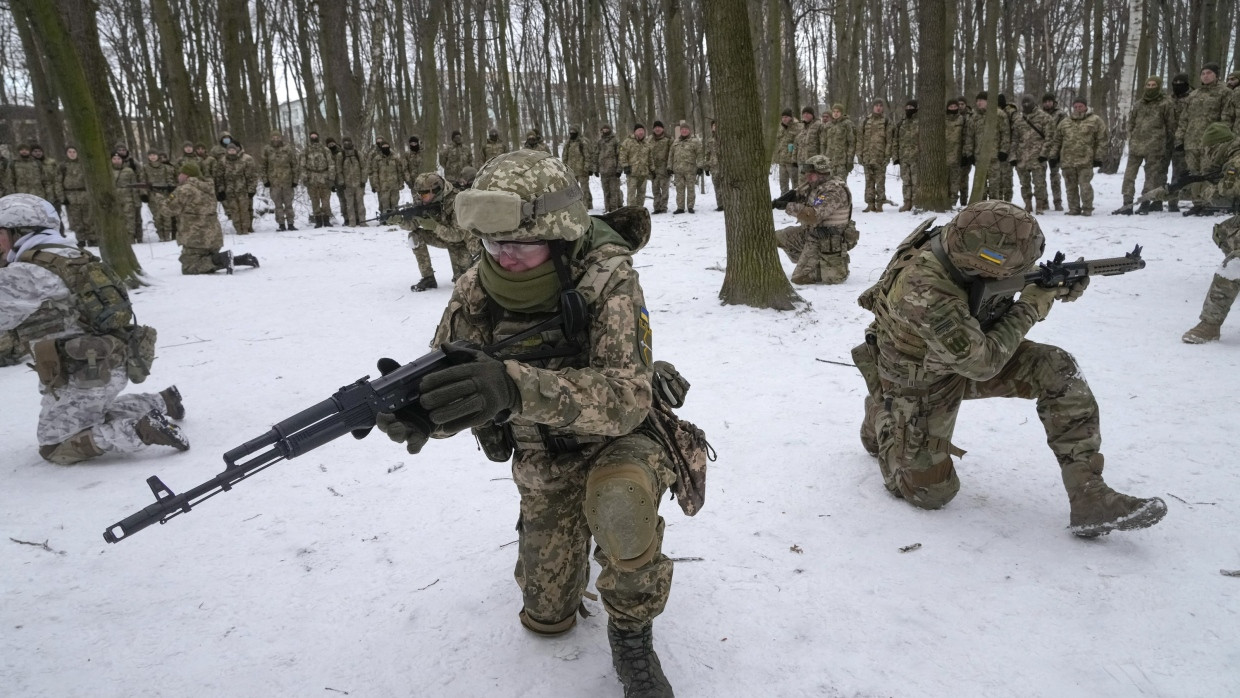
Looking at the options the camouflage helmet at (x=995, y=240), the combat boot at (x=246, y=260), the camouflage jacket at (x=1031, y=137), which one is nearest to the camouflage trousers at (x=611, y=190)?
the combat boot at (x=246, y=260)

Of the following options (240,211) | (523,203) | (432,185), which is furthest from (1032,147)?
(240,211)

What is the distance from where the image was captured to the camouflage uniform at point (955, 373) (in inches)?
111

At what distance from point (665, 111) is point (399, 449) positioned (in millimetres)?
27498

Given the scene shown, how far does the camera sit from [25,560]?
316 cm

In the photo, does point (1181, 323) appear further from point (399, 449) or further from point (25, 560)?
point (25, 560)

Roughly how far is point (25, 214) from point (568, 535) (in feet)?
13.1

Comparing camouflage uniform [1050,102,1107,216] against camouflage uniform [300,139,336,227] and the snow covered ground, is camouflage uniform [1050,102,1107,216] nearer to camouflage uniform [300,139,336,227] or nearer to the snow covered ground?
the snow covered ground

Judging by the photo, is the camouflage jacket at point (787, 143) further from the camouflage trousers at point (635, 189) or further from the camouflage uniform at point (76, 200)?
the camouflage uniform at point (76, 200)

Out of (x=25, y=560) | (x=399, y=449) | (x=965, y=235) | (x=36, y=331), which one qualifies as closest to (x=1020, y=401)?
(x=965, y=235)

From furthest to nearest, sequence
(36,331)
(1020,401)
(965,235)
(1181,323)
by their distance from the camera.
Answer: (1181,323), (1020,401), (36,331), (965,235)

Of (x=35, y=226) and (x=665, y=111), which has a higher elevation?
(x=665, y=111)

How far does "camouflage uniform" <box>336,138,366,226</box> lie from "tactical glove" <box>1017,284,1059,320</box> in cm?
1404

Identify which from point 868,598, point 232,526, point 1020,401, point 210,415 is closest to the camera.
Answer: point 868,598

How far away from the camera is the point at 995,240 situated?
2.78m
